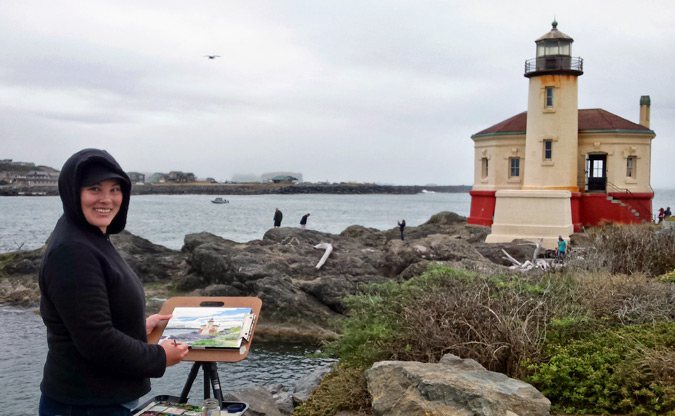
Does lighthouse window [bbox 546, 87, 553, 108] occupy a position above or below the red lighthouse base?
above

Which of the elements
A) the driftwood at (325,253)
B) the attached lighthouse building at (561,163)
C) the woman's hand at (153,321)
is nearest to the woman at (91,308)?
the woman's hand at (153,321)

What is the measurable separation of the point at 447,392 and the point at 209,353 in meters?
2.20

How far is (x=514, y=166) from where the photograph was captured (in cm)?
3038

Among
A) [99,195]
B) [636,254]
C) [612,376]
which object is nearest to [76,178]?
[99,195]

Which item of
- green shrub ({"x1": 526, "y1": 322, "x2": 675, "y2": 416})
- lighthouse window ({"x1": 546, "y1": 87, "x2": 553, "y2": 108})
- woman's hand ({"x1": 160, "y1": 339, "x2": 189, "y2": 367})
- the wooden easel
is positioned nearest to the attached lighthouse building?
lighthouse window ({"x1": 546, "y1": 87, "x2": 553, "y2": 108})

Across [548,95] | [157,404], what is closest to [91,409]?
[157,404]

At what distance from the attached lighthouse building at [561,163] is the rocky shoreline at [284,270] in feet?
10.4

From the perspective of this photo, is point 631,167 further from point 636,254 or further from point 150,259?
point 150,259

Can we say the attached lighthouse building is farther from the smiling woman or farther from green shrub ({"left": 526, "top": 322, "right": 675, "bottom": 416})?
the smiling woman

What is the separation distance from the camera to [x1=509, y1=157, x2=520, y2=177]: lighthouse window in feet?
99.1

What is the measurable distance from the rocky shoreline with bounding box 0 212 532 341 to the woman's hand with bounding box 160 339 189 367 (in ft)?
36.1

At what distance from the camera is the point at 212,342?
418cm

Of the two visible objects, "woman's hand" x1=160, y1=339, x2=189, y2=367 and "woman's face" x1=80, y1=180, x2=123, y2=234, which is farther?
"woman's hand" x1=160, y1=339, x2=189, y2=367

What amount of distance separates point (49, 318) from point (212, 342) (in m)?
1.20
